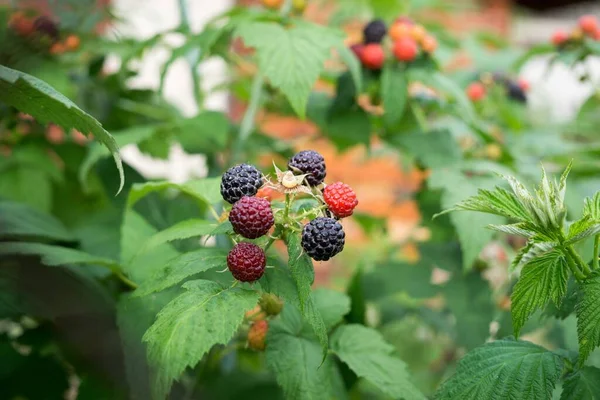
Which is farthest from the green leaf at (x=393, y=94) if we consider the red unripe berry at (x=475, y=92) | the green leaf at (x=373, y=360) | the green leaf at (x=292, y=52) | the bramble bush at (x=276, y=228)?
the green leaf at (x=373, y=360)

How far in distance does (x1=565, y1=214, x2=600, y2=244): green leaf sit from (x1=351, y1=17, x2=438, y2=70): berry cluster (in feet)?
1.85

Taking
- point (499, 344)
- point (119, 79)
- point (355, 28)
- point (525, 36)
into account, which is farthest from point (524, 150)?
point (525, 36)

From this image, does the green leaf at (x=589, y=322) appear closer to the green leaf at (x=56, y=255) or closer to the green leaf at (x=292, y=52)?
the green leaf at (x=292, y=52)

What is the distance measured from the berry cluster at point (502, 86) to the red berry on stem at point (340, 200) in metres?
0.85

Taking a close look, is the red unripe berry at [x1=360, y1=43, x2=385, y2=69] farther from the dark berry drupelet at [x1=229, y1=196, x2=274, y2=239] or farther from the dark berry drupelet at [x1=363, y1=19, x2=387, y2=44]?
the dark berry drupelet at [x1=229, y1=196, x2=274, y2=239]

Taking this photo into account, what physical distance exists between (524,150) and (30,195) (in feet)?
3.36

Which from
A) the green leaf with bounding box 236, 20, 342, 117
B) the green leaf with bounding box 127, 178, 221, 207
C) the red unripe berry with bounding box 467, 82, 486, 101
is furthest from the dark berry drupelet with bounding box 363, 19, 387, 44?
the green leaf with bounding box 127, 178, 221, 207

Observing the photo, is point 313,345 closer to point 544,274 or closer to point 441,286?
point 544,274

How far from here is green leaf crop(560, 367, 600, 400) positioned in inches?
24.2

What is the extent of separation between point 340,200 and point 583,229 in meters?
0.24

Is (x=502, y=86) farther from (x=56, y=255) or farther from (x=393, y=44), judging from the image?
Answer: (x=56, y=255)

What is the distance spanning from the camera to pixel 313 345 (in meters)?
0.75

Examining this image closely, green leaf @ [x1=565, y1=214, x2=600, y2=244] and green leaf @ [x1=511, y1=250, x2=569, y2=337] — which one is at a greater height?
green leaf @ [x1=565, y1=214, x2=600, y2=244]

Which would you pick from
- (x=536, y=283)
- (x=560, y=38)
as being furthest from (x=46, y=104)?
(x=560, y=38)
